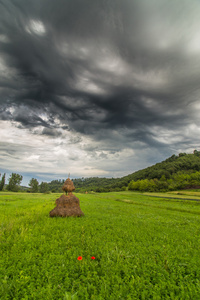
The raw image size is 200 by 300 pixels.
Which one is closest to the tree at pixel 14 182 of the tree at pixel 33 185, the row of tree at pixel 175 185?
the tree at pixel 33 185

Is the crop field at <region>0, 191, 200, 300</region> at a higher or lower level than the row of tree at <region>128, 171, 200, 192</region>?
higher

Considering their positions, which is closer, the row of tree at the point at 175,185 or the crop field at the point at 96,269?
the crop field at the point at 96,269

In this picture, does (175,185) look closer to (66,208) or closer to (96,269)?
(66,208)

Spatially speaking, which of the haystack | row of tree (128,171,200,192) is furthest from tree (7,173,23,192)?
the haystack

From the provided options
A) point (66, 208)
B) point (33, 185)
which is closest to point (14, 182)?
point (33, 185)

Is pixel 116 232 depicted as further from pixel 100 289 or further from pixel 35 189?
pixel 35 189

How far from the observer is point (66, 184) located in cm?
1966

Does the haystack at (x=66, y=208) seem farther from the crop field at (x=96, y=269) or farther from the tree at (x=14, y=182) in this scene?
the tree at (x=14, y=182)

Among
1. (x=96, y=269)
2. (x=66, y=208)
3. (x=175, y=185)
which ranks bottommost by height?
(x=175, y=185)

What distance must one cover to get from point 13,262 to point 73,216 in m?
9.16

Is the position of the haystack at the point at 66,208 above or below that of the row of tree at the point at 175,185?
above

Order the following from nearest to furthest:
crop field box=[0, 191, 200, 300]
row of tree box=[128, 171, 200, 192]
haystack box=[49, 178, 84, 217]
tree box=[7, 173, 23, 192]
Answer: crop field box=[0, 191, 200, 300]
haystack box=[49, 178, 84, 217]
row of tree box=[128, 171, 200, 192]
tree box=[7, 173, 23, 192]

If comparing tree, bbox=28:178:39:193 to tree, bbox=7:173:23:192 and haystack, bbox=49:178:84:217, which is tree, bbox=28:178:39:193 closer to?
tree, bbox=7:173:23:192

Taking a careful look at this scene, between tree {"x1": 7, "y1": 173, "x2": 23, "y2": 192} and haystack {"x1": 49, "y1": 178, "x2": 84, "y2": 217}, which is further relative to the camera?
tree {"x1": 7, "y1": 173, "x2": 23, "y2": 192}
